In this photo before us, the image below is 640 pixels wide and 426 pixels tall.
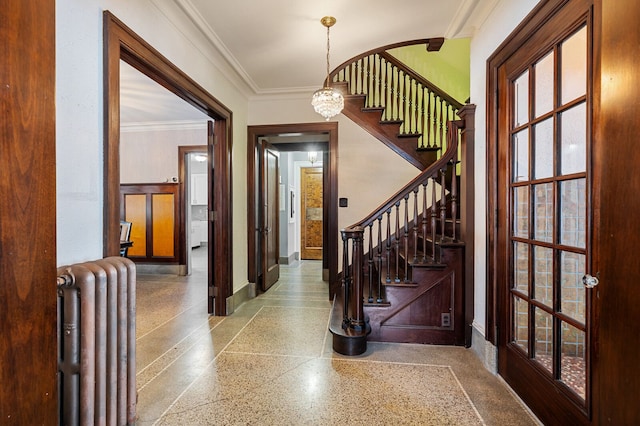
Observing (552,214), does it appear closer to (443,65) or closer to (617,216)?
(617,216)

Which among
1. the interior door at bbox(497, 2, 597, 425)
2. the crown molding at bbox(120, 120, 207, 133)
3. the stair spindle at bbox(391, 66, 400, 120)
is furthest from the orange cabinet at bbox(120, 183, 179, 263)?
the interior door at bbox(497, 2, 597, 425)

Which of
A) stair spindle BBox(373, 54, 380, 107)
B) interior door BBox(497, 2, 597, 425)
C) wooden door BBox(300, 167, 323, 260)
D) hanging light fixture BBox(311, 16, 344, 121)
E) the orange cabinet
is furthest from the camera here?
wooden door BBox(300, 167, 323, 260)

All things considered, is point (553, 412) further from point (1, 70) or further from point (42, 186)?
point (1, 70)

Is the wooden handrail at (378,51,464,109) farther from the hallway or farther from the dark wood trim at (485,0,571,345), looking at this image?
the hallway

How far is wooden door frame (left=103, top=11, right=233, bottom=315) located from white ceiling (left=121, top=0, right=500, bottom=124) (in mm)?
430

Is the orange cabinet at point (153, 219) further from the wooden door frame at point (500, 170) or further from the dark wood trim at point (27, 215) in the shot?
the wooden door frame at point (500, 170)

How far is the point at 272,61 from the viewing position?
3006 millimetres

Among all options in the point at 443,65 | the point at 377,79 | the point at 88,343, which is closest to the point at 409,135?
the point at 377,79

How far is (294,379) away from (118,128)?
75.0 inches

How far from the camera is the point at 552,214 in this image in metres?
1.52

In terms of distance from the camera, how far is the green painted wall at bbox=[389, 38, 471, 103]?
166 inches

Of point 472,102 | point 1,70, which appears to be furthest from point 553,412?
point 1,70

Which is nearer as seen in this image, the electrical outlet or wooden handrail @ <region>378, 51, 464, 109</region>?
the electrical outlet

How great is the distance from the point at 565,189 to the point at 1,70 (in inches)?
86.1
